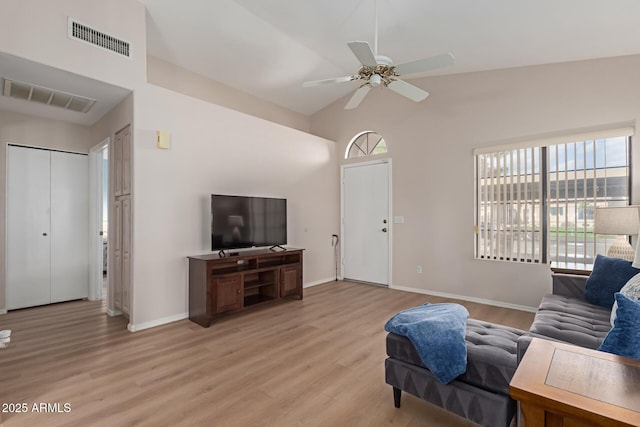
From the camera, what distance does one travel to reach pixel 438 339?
1832 millimetres

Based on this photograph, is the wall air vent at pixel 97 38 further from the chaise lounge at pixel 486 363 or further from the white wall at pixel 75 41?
the chaise lounge at pixel 486 363

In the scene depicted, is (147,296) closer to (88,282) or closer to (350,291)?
(88,282)

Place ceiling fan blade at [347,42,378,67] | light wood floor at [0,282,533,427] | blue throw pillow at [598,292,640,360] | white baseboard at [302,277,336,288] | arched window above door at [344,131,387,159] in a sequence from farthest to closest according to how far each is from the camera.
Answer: arched window above door at [344,131,387,159], white baseboard at [302,277,336,288], ceiling fan blade at [347,42,378,67], light wood floor at [0,282,533,427], blue throw pillow at [598,292,640,360]

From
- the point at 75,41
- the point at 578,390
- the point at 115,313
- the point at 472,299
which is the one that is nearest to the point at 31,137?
the point at 75,41

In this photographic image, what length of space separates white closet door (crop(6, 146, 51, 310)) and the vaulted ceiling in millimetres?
2191

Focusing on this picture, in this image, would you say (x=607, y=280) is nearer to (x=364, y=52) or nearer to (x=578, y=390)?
(x=578, y=390)

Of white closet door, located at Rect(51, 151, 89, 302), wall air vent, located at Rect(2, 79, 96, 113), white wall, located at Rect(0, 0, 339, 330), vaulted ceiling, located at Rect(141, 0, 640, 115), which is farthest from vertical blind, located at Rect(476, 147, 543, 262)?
white closet door, located at Rect(51, 151, 89, 302)

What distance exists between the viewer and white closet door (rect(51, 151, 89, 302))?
4395 millimetres

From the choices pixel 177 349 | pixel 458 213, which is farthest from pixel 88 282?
pixel 458 213

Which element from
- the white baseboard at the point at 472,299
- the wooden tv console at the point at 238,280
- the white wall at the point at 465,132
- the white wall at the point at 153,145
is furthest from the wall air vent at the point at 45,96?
the white baseboard at the point at 472,299

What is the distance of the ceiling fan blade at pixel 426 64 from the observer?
258cm

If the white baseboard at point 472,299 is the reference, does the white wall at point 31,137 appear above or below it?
above

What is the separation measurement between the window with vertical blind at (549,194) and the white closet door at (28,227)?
601 centimetres

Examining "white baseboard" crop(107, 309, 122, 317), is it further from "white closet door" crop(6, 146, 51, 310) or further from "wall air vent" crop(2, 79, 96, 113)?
"wall air vent" crop(2, 79, 96, 113)
